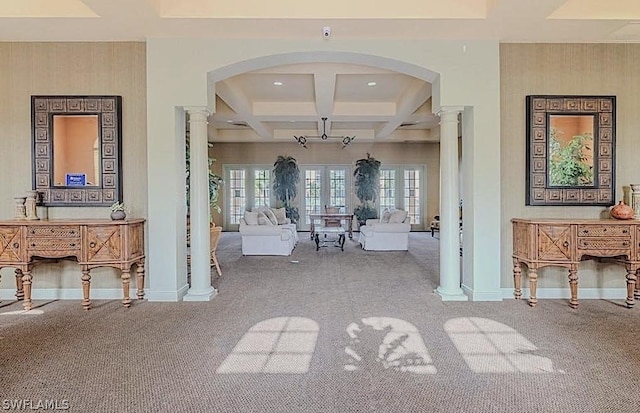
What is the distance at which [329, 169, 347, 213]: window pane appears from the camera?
14.5 meters

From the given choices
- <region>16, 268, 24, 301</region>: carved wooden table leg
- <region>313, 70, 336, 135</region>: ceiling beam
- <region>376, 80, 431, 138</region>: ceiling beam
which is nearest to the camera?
<region>16, 268, 24, 301</region>: carved wooden table leg

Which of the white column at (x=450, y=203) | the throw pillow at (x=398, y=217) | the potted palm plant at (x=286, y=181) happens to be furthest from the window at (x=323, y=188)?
the white column at (x=450, y=203)

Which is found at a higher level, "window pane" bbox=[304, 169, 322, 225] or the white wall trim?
"window pane" bbox=[304, 169, 322, 225]

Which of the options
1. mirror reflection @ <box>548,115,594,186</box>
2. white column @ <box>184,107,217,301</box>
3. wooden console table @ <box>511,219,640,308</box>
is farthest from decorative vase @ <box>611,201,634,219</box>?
white column @ <box>184,107,217,301</box>

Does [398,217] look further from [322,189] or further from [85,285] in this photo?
[85,285]

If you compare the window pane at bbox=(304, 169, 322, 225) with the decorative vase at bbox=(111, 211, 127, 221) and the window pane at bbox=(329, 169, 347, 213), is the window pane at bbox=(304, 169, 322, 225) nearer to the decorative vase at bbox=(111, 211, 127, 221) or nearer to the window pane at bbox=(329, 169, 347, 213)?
the window pane at bbox=(329, 169, 347, 213)

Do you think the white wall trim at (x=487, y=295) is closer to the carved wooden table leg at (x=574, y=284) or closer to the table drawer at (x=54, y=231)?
the carved wooden table leg at (x=574, y=284)

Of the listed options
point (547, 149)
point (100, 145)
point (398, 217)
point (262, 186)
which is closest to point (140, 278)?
point (100, 145)

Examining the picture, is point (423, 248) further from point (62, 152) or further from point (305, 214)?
point (62, 152)

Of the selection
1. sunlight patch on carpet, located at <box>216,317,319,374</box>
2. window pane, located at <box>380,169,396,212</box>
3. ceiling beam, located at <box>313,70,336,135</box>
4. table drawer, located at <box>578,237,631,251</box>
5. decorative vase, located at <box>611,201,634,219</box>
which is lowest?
sunlight patch on carpet, located at <box>216,317,319,374</box>

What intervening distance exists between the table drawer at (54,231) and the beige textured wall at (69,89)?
519mm

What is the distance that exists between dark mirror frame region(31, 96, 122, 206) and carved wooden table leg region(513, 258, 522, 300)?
4.42m

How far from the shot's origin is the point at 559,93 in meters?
4.77

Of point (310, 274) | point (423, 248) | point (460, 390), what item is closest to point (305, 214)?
point (423, 248)
